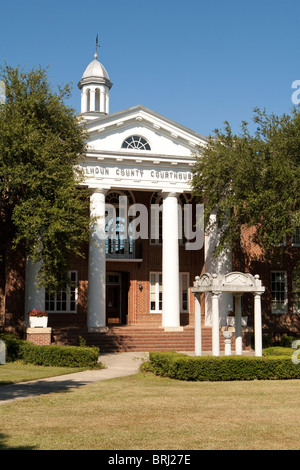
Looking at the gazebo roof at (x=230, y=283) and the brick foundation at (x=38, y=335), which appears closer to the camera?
the gazebo roof at (x=230, y=283)

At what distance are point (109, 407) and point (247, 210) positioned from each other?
45.1ft

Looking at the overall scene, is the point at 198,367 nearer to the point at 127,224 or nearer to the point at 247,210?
the point at 247,210

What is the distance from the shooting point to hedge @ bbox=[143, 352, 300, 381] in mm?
18297

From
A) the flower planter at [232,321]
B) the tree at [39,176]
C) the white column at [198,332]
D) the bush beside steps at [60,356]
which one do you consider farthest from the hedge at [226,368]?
the flower planter at [232,321]

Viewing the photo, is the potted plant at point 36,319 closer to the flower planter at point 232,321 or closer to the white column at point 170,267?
the white column at point 170,267

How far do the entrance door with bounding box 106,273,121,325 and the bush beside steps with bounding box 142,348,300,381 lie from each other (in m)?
16.4

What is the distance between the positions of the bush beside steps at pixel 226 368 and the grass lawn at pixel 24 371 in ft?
11.8

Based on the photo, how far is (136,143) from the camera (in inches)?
1204

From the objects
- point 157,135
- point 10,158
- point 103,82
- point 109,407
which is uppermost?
point 103,82

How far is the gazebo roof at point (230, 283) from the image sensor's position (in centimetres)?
2059

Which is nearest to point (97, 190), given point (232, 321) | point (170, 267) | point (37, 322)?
point (170, 267)

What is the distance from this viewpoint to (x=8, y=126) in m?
22.2

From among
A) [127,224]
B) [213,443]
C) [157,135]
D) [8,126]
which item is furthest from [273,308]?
[213,443]

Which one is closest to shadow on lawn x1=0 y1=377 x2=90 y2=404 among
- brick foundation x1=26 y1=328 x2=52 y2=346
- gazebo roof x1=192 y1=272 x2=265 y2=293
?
gazebo roof x1=192 y1=272 x2=265 y2=293
